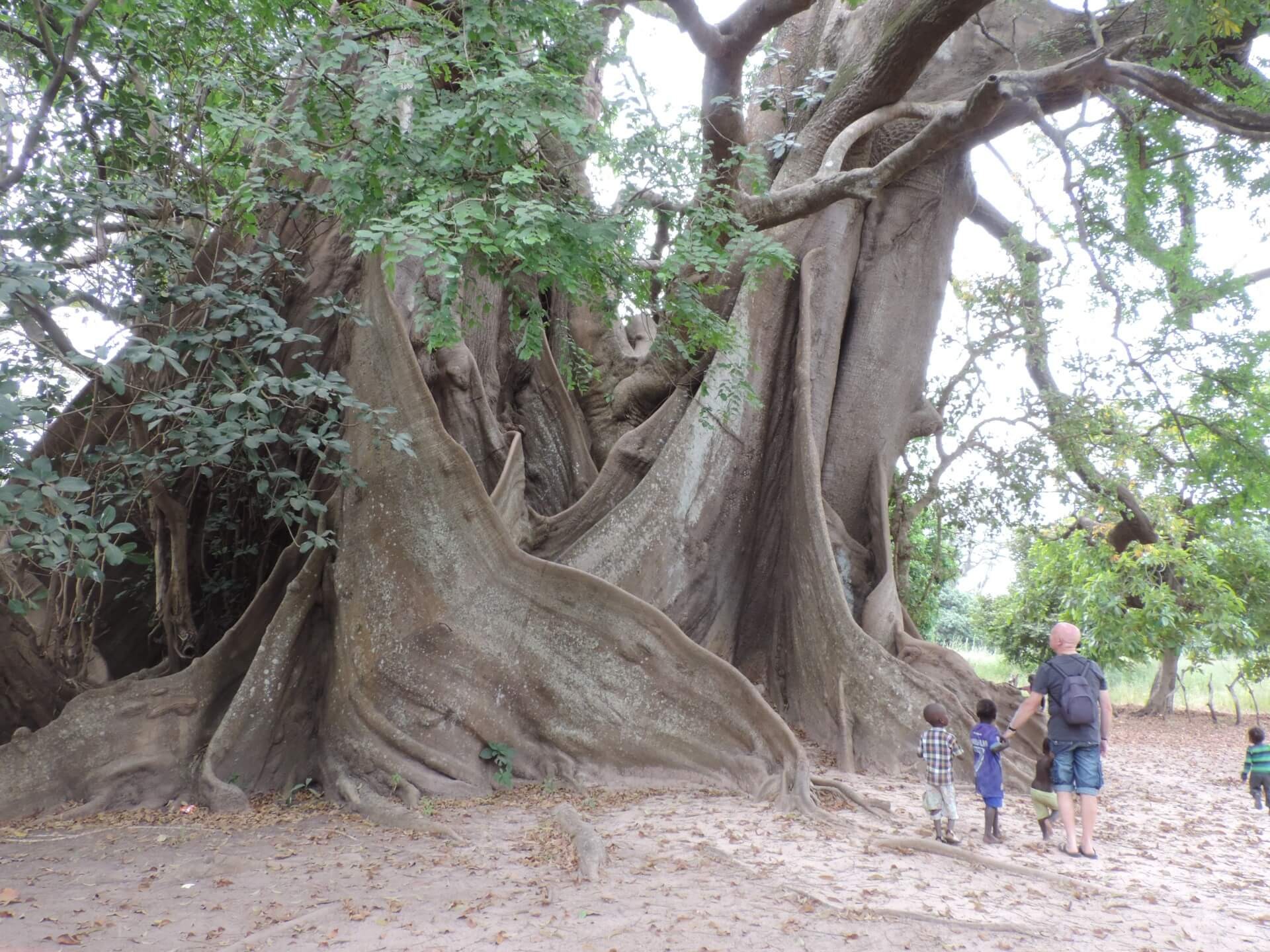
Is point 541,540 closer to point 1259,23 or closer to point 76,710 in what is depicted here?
point 76,710

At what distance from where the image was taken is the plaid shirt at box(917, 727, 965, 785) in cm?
420

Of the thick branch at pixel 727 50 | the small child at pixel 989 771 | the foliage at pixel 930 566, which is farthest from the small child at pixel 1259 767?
the thick branch at pixel 727 50

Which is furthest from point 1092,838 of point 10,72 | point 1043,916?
point 10,72

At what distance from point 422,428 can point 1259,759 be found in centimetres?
556

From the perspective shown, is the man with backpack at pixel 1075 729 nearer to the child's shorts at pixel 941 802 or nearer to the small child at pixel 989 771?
the small child at pixel 989 771

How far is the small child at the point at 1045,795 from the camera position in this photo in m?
4.34

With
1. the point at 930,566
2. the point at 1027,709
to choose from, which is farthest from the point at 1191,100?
the point at 930,566

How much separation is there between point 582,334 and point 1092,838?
623cm

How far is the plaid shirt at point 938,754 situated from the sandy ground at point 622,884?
330mm

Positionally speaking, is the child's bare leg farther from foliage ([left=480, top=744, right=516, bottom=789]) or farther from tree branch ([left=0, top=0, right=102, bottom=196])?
tree branch ([left=0, top=0, right=102, bottom=196])

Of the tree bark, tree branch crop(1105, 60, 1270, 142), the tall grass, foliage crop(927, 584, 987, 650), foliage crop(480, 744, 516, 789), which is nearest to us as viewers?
tree branch crop(1105, 60, 1270, 142)

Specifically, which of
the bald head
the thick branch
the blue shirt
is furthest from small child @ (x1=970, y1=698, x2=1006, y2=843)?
the thick branch

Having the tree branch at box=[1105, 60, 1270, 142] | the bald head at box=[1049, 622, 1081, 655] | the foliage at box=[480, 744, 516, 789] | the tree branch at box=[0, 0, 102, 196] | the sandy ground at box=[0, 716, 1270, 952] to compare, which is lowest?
the sandy ground at box=[0, 716, 1270, 952]

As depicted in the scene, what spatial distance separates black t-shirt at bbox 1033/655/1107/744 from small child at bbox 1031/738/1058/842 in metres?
0.12
